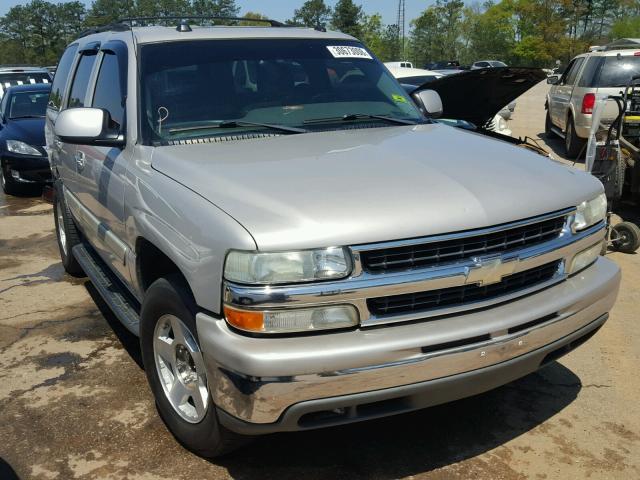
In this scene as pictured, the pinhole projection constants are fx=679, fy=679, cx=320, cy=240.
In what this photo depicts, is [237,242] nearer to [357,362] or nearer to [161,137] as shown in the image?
[357,362]

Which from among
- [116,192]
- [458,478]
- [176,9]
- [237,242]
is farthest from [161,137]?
[176,9]

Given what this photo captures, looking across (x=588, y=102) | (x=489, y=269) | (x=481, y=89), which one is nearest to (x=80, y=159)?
(x=489, y=269)

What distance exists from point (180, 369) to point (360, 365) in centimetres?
106

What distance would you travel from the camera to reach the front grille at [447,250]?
8.27 feet

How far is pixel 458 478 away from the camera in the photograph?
2953 millimetres

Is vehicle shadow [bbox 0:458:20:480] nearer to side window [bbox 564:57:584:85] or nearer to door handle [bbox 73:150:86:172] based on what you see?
door handle [bbox 73:150:86:172]

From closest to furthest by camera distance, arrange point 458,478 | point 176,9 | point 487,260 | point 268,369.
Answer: point 268,369
point 487,260
point 458,478
point 176,9

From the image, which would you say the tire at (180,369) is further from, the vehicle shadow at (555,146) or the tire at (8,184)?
the vehicle shadow at (555,146)

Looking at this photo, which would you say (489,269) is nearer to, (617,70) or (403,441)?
(403,441)

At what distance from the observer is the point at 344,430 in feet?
11.0

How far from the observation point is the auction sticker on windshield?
433cm

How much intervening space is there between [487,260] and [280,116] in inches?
64.3

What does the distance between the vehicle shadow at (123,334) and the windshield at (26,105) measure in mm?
6862

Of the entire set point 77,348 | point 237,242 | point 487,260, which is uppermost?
point 237,242
